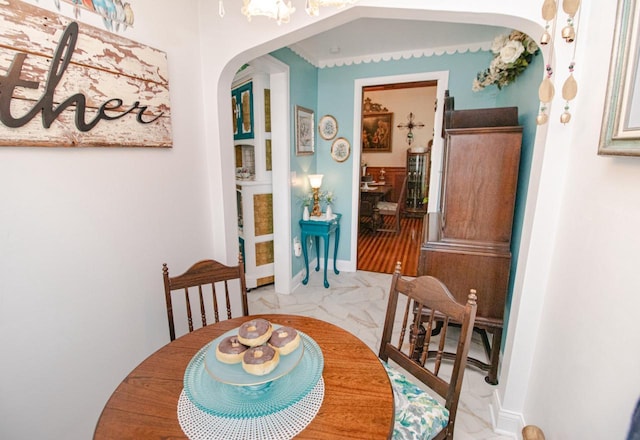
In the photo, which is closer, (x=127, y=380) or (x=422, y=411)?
(x=127, y=380)

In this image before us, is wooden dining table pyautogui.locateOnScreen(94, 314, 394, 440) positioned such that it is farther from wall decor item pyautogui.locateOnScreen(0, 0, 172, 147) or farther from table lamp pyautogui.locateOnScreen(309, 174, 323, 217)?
table lamp pyautogui.locateOnScreen(309, 174, 323, 217)

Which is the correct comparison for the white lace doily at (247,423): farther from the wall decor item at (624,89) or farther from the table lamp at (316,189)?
the table lamp at (316,189)

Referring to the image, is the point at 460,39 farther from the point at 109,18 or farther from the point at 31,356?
the point at 31,356

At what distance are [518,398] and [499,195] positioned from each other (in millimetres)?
1102

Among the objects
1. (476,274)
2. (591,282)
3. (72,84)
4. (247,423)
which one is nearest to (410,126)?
(476,274)

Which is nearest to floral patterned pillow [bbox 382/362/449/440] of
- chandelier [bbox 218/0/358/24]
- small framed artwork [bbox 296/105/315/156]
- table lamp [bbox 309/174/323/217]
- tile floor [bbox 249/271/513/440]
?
tile floor [bbox 249/271/513/440]

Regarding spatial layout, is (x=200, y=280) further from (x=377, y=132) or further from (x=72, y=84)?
(x=377, y=132)

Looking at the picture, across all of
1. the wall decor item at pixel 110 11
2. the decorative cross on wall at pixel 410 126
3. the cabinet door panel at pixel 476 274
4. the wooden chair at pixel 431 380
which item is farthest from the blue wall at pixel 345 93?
the decorative cross on wall at pixel 410 126

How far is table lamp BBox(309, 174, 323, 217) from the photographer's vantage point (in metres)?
3.43

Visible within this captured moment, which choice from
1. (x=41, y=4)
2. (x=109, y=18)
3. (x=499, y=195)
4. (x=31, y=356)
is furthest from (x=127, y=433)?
(x=499, y=195)

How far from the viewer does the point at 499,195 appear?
1.75m

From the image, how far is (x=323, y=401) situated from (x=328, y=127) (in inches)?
126

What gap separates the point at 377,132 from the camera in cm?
739

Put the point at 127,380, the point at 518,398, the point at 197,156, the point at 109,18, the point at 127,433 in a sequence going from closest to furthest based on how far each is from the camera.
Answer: the point at 127,433
the point at 127,380
the point at 109,18
the point at 518,398
the point at 197,156
